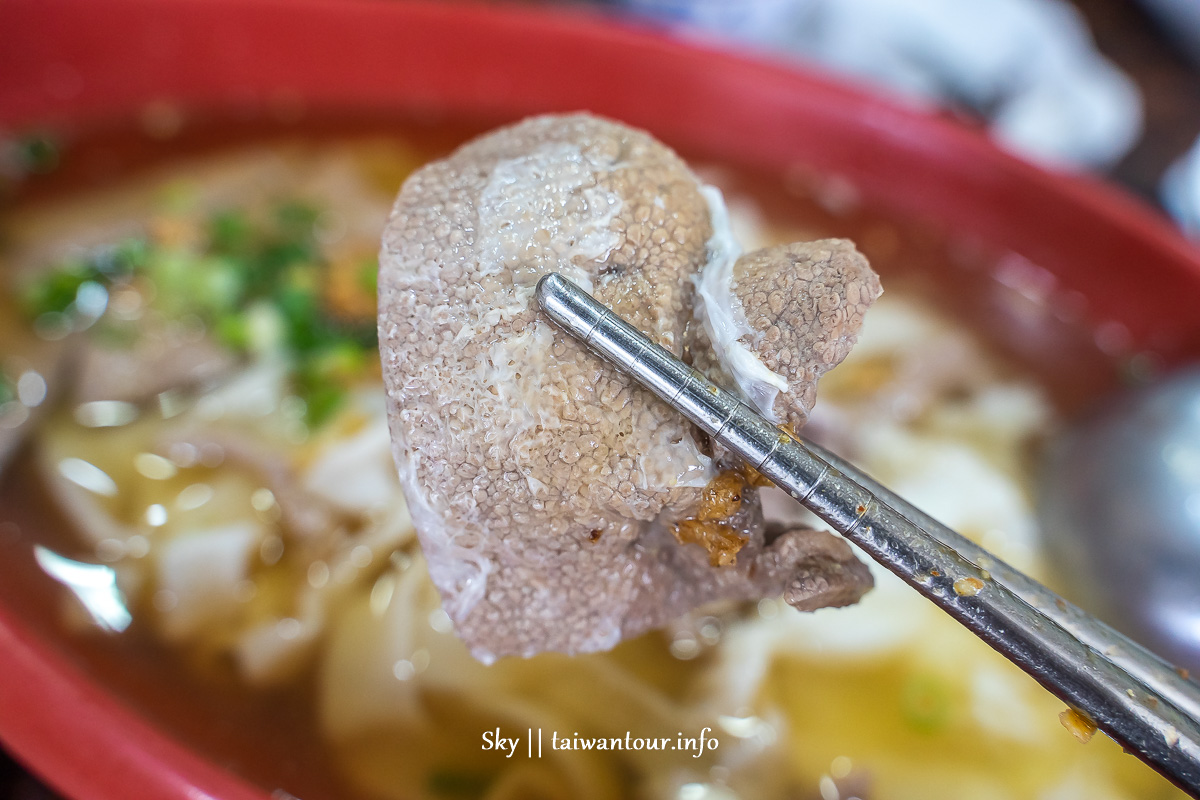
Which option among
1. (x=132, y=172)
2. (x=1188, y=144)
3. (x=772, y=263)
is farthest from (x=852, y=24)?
(x=132, y=172)

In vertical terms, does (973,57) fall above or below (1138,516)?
above

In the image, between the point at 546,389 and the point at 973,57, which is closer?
the point at 546,389

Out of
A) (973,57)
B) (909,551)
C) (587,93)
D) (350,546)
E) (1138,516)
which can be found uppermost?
(973,57)

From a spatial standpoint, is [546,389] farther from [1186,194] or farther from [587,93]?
[1186,194]

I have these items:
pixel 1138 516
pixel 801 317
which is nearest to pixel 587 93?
pixel 801 317

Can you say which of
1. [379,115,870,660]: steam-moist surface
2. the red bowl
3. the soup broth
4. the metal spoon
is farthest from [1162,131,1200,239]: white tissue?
[379,115,870,660]: steam-moist surface

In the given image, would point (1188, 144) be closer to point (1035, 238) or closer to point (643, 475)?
point (1035, 238)

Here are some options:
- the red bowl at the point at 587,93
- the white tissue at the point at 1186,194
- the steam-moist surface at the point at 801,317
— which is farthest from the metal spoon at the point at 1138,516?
the steam-moist surface at the point at 801,317
